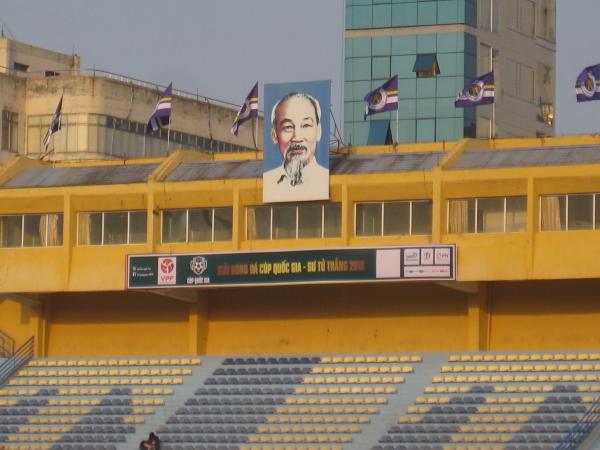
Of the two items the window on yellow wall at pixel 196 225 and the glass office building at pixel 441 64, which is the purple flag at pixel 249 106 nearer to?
the window on yellow wall at pixel 196 225

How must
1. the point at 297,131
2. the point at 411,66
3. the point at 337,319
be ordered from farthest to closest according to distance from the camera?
the point at 411,66
the point at 337,319
the point at 297,131

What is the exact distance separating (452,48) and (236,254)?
28102mm

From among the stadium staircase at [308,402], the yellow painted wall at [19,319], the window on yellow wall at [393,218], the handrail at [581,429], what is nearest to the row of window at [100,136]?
→ the yellow painted wall at [19,319]

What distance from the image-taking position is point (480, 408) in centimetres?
Answer: 5394

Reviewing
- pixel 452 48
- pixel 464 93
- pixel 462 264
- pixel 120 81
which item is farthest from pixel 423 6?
pixel 462 264

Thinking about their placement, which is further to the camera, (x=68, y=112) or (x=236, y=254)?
(x=68, y=112)

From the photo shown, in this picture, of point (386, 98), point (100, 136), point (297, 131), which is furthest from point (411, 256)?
point (100, 136)

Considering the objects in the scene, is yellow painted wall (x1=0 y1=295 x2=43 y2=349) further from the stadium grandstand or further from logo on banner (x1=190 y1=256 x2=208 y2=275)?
logo on banner (x1=190 y1=256 x2=208 y2=275)

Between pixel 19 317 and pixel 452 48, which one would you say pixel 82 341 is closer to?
pixel 19 317

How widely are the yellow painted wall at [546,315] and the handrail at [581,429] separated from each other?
474 centimetres

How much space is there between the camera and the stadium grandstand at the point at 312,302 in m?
55.3

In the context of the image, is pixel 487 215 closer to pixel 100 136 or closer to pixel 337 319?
pixel 337 319

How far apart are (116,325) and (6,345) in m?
→ 4.23

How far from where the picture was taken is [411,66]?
281ft
